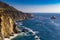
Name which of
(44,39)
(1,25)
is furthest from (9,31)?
(44,39)

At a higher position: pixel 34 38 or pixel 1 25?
pixel 1 25

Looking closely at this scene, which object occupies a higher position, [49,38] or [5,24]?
[5,24]

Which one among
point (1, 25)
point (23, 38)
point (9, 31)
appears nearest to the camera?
point (1, 25)

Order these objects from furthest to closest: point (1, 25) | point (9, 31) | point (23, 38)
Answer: point (9, 31), point (23, 38), point (1, 25)

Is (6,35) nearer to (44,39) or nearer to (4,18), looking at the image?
(4,18)

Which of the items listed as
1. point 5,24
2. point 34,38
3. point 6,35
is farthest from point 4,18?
point 34,38

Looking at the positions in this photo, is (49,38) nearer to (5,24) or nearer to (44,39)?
(44,39)

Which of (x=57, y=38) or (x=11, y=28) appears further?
(x=11, y=28)

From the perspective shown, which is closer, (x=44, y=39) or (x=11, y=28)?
(x=44, y=39)

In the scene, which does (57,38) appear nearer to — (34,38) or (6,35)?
(34,38)
